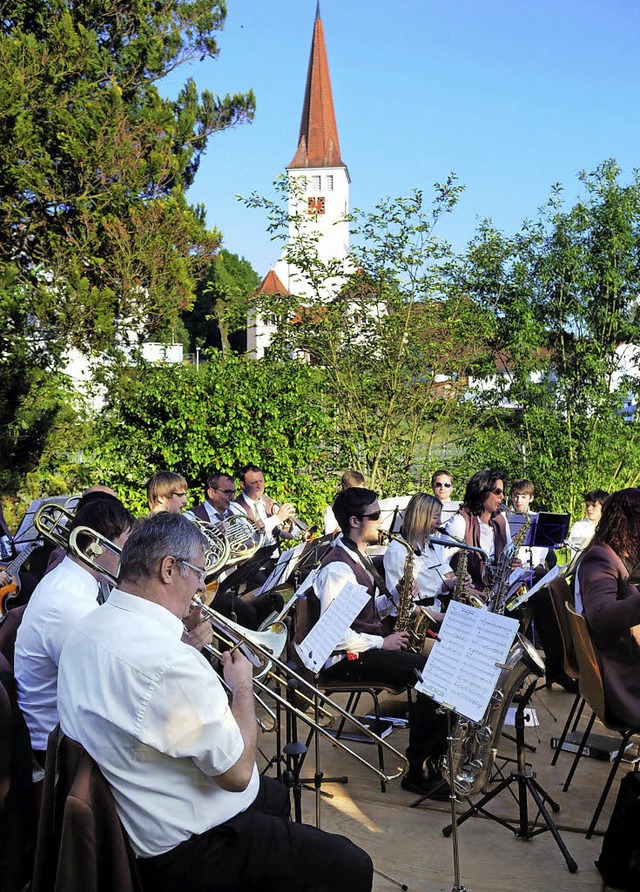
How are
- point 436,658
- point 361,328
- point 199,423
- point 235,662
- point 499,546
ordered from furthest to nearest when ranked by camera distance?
point 361,328 → point 199,423 → point 499,546 → point 436,658 → point 235,662

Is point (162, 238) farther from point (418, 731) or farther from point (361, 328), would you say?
point (418, 731)

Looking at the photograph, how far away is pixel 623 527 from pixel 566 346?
8.19 m

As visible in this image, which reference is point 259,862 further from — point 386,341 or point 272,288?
point 272,288

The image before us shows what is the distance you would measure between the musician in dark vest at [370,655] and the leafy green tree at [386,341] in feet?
22.1

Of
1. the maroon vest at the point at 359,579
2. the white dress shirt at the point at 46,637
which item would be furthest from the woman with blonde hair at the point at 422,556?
the white dress shirt at the point at 46,637

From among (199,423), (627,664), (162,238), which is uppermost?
(162,238)

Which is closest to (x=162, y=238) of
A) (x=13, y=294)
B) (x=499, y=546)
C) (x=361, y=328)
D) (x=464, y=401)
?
(x=13, y=294)

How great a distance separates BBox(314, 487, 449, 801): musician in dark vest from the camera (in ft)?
14.7

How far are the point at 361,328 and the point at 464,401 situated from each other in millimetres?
1806

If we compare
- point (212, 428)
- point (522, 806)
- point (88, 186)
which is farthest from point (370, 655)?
point (88, 186)

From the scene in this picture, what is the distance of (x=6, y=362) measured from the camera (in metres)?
9.70

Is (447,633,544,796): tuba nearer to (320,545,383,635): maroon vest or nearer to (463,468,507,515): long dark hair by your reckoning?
(320,545,383,635): maroon vest

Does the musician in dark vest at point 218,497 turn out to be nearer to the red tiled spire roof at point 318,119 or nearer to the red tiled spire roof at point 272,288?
the red tiled spire roof at point 272,288

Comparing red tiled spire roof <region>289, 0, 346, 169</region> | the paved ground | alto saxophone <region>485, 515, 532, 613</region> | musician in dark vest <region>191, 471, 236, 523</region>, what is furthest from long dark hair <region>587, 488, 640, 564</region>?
red tiled spire roof <region>289, 0, 346, 169</region>
